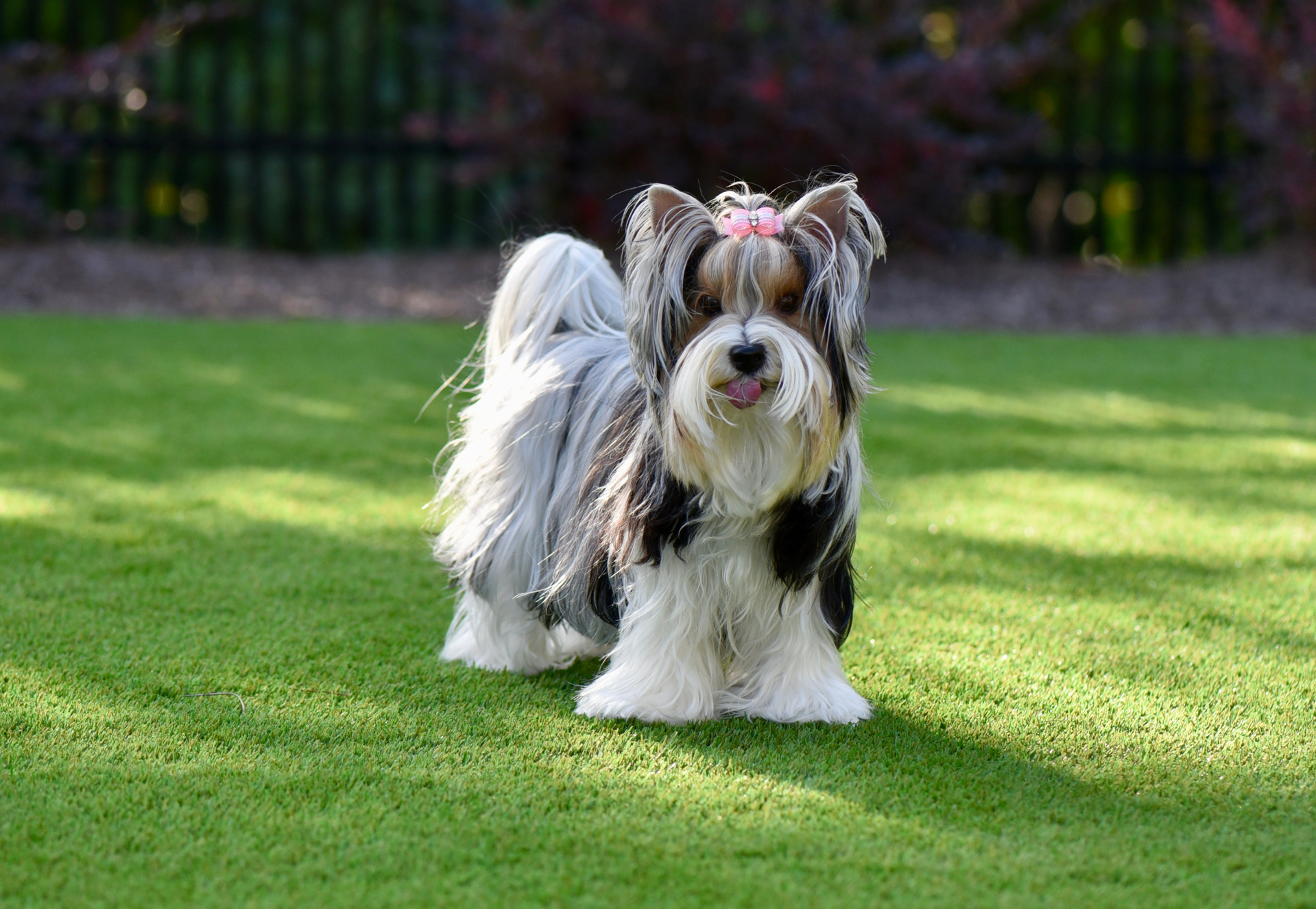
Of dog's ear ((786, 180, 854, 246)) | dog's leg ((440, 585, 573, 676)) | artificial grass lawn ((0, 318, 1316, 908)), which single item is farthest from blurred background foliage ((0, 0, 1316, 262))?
dog's ear ((786, 180, 854, 246))

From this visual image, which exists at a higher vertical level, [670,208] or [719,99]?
[719,99]

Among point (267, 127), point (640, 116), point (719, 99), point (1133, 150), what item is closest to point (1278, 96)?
point (1133, 150)

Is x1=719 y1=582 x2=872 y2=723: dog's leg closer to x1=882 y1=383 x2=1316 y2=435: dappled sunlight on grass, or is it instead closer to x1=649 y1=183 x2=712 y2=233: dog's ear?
x1=649 y1=183 x2=712 y2=233: dog's ear

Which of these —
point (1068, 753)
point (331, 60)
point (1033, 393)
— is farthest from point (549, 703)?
point (331, 60)

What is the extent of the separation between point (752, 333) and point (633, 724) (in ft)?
3.03

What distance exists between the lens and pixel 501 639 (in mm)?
3322

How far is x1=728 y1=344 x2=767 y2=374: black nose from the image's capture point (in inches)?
103

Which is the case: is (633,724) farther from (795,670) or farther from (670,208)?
(670,208)

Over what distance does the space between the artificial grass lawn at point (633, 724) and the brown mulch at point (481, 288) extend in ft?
12.4

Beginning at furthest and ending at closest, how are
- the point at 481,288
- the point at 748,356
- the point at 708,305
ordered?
the point at 481,288
the point at 708,305
the point at 748,356

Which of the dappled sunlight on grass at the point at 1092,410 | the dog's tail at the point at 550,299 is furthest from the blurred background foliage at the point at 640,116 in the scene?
the dog's tail at the point at 550,299

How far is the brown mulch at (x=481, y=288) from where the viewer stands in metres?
9.48

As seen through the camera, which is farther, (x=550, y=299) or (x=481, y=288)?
(x=481, y=288)

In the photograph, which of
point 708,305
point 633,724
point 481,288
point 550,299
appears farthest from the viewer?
point 481,288
